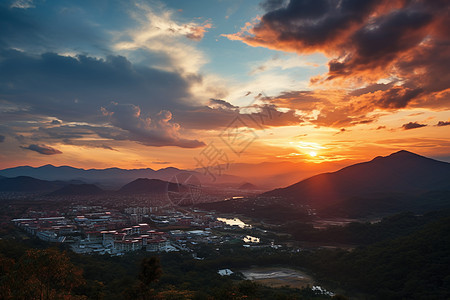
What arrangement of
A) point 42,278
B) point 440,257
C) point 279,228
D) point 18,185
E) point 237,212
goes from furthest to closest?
1. point 18,185
2. point 237,212
3. point 279,228
4. point 440,257
5. point 42,278

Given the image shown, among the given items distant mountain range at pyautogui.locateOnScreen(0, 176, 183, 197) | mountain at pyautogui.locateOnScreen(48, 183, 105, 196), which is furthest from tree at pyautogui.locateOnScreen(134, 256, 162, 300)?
mountain at pyautogui.locateOnScreen(48, 183, 105, 196)

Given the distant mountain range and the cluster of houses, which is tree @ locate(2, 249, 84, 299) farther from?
the distant mountain range

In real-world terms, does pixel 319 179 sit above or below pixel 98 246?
above

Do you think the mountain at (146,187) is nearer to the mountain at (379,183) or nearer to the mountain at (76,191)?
the mountain at (76,191)

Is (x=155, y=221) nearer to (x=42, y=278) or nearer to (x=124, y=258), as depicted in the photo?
(x=124, y=258)

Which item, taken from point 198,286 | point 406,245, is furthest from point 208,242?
point 406,245

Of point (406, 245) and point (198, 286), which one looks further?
point (406, 245)

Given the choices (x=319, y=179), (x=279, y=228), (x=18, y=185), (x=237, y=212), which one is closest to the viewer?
(x=279, y=228)

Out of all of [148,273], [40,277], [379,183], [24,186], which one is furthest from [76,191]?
[148,273]

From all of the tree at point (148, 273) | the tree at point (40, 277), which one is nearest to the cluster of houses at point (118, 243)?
the tree at point (148, 273)
